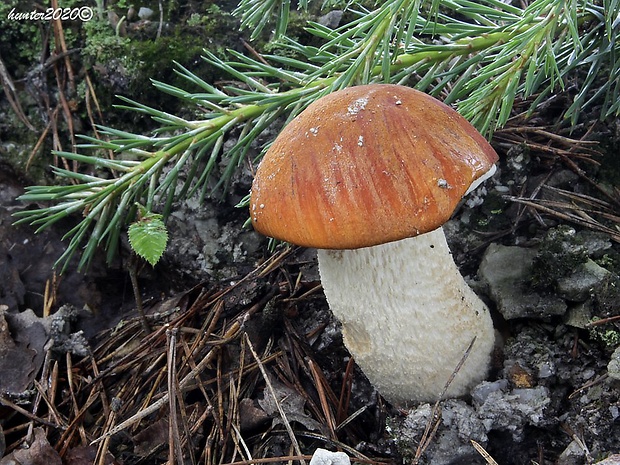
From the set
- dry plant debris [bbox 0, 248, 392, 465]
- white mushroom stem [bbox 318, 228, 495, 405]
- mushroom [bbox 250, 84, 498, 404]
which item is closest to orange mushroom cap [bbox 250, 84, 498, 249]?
mushroom [bbox 250, 84, 498, 404]

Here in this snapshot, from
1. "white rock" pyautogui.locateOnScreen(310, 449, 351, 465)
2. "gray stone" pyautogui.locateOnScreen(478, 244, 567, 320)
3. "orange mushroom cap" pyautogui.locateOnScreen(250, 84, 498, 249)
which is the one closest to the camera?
"orange mushroom cap" pyautogui.locateOnScreen(250, 84, 498, 249)

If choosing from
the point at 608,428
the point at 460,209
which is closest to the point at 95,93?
the point at 460,209

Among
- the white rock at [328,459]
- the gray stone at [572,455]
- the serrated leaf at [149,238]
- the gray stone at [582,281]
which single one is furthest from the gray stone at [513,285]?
the serrated leaf at [149,238]

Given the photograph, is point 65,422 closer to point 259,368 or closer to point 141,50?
point 259,368

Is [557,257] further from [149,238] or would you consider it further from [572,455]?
[149,238]

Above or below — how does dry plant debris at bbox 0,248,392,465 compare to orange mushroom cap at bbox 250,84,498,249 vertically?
below

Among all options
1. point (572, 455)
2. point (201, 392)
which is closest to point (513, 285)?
point (572, 455)

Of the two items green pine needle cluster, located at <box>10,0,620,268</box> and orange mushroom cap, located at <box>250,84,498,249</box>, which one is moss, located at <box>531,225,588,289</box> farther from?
orange mushroom cap, located at <box>250,84,498,249</box>

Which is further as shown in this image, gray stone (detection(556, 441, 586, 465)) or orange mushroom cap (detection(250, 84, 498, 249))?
gray stone (detection(556, 441, 586, 465))
